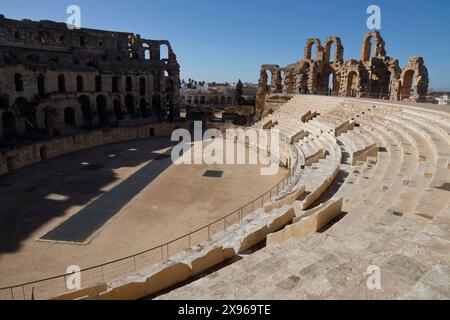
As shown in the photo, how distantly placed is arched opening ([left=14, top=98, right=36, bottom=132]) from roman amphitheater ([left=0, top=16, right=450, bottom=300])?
16cm

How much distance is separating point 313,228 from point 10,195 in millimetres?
14132

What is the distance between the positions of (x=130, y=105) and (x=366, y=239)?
30.7 m

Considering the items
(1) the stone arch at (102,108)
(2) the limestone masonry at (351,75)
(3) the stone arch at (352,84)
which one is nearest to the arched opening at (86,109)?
(1) the stone arch at (102,108)

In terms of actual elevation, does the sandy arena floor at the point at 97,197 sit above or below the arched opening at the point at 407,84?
below

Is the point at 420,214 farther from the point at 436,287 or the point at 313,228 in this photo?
the point at 436,287

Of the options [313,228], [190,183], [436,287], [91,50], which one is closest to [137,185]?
[190,183]

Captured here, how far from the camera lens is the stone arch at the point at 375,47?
29.7 metres

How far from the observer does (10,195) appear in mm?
15164

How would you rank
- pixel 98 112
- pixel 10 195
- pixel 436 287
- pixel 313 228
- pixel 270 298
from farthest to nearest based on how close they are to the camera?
pixel 98 112 < pixel 10 195 < pixel 313 228 < pixel 270 298 < pixel 436 287

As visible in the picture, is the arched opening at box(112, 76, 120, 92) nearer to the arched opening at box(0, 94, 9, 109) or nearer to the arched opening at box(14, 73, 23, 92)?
the arched opening at box(14, 73, 23, 92)

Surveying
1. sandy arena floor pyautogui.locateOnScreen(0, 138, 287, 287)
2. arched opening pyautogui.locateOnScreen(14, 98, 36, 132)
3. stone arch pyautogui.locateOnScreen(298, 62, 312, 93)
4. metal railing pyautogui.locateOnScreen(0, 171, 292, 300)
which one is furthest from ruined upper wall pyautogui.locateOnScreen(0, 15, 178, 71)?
metal railing pyautogui.locateOnScreen(0, 171, 292, 300)

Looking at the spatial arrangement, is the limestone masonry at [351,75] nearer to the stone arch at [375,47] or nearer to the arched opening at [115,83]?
the stone arch at [375,47]

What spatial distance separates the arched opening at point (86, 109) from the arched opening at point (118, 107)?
2.61 meters

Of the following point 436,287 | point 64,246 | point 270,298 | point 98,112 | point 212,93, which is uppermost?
point 212,93
